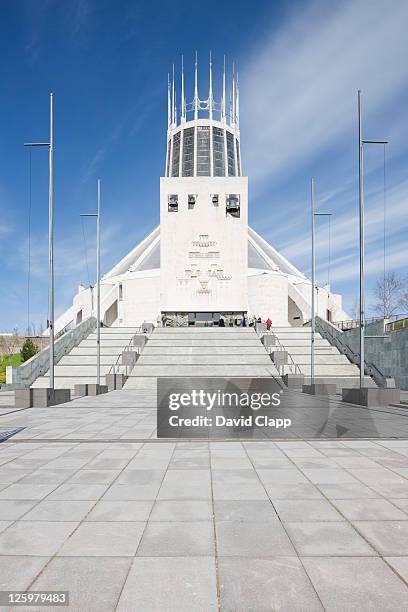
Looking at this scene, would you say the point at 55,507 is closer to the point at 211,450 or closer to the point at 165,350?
the point at 211,450

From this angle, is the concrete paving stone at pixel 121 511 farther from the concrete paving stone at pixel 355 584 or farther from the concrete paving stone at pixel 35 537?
the concrete paving stone at pixel 355 584

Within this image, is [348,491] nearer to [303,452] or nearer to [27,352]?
[303,452]

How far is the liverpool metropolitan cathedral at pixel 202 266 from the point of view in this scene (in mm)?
41188

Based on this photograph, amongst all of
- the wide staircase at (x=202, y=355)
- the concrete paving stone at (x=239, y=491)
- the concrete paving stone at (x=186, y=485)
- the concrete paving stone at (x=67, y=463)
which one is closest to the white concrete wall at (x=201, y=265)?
the wide staircase at (x=202, y=355)

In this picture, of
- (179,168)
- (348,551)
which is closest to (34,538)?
(348,551)

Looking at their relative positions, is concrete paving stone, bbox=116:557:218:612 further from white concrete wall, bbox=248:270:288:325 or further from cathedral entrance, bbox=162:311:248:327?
white concrete wall, bbox=248:270:288:325

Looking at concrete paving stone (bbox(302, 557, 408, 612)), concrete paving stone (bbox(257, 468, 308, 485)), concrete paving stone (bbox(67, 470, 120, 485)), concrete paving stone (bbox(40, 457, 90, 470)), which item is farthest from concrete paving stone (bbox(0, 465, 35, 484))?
concrete paving stone (bbox(302, 557, 408, 612))

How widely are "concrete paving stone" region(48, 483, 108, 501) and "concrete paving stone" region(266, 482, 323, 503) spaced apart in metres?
2.06

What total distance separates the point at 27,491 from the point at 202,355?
23.1 metres

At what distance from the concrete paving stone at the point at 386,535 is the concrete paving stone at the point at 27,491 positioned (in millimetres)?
3551

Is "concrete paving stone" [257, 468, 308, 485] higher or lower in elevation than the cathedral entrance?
lower

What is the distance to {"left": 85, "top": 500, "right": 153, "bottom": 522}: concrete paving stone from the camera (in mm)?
4211

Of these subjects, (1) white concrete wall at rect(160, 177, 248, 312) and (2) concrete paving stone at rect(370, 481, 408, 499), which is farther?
(1) white concrete wall at rect(160, 177, 248, 312)

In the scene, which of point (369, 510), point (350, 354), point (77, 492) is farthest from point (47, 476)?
point (350, 354)
